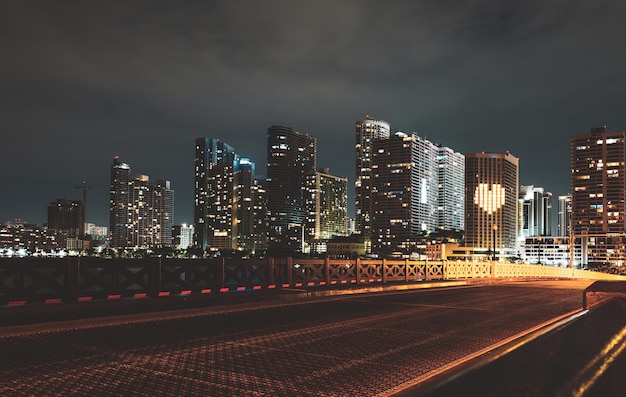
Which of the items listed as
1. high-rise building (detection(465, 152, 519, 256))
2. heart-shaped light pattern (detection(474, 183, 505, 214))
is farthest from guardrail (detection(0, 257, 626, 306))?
high-rise building (detection(465, 152, 519, 256))

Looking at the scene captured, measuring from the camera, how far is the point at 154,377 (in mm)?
6285

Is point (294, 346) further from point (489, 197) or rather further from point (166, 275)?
point (489, 197)

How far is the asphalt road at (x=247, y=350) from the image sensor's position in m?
6.01

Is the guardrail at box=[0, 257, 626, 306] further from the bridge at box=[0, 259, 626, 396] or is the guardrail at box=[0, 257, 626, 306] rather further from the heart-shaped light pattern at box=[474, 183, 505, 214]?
the heart-shaped light pattern at box=[474, 183, 505, 214]

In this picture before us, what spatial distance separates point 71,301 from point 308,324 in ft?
19.0

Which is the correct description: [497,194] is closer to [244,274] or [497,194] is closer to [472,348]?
[244,274]

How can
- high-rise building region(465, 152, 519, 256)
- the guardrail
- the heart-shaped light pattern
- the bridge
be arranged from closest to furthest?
the bridge, the guardrail, the heart-shaped light pattern, high-rise building region(465, 152, 519, 256)

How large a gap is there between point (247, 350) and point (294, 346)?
0.79 metres

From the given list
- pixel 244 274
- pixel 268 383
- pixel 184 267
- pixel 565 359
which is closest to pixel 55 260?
pixel 184 267

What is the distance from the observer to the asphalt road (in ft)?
19.7

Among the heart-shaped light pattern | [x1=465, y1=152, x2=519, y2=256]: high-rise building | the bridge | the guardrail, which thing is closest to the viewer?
the bridge

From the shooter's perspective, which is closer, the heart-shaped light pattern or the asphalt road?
the asphalt road

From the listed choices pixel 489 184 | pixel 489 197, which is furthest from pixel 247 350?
pixel 489 184

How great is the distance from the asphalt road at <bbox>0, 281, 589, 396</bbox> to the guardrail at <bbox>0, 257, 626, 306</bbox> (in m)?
2.26
